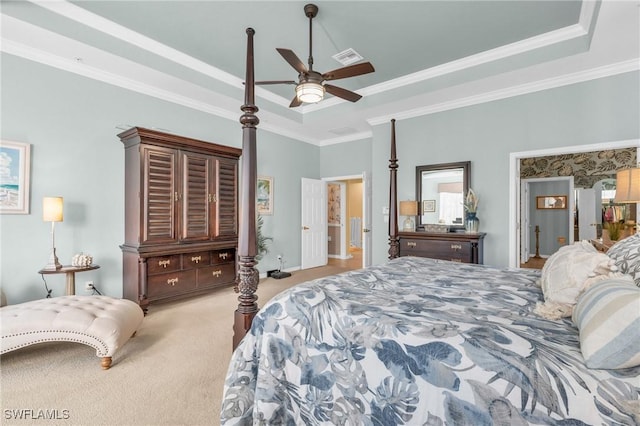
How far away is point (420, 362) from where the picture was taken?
1137 mm

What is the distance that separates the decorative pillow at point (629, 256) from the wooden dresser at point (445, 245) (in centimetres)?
237

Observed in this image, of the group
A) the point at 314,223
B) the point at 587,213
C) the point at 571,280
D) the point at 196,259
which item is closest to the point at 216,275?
the point at 196,259

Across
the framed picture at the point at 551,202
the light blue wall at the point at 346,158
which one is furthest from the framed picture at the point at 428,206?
the framed picture at the point at 551,202

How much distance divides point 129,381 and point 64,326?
2.12 ft

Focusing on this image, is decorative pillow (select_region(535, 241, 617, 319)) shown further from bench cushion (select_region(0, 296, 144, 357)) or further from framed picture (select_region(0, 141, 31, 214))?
framed picture (select_region(0, 141, 31, 214))

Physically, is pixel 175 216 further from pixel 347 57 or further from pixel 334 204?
pixel 334 204

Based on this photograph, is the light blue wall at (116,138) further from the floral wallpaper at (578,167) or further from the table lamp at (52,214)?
the floral wallpaper at (578,167)

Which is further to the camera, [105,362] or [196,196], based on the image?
[196,196]

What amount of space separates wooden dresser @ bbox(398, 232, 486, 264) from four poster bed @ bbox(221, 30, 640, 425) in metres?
2.19

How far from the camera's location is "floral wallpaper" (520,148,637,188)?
682 cm

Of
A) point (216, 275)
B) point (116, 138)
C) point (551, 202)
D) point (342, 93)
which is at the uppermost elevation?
point (342, 93)

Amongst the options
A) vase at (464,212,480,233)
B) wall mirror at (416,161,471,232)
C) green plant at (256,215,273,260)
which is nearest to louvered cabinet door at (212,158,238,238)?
green plant at (256,215,273,260)

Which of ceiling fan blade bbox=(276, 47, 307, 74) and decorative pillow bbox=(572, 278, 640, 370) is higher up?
ceiling fan blade bbox=(276, 47, 307, 74)

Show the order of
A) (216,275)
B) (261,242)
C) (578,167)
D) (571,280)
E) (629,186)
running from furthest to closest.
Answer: (578,167) → (261,242) → (216,275) → (629,186) → (571,280)
